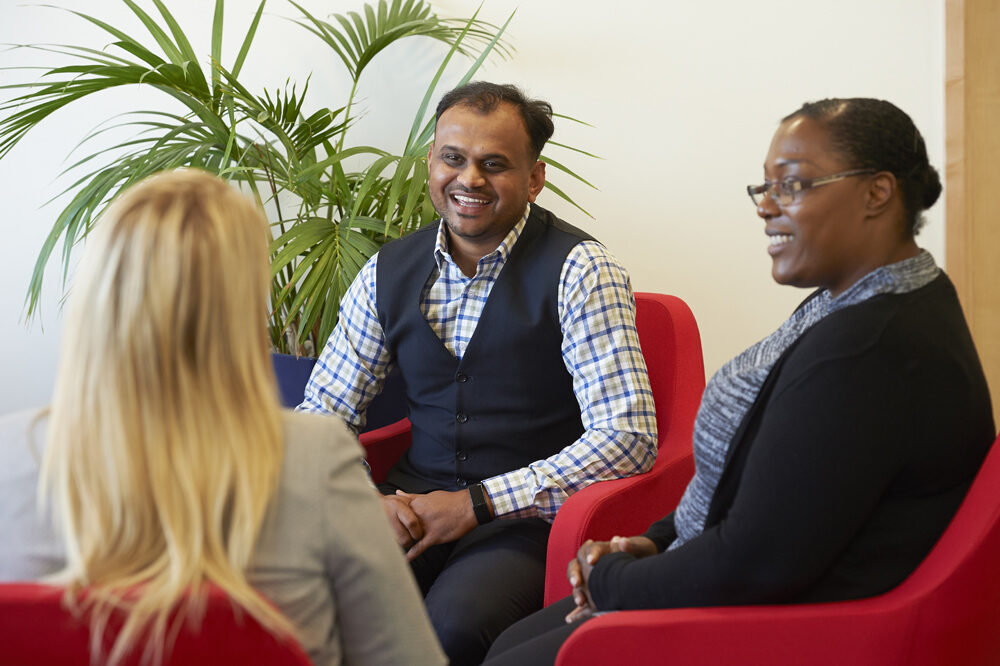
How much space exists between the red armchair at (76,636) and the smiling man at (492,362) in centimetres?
101

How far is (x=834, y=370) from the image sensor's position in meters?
1.18

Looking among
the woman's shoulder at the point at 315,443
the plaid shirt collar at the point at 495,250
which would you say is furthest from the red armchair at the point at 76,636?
the plaid shirt collar at the point at 495,250

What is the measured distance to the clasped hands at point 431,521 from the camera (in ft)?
6.24

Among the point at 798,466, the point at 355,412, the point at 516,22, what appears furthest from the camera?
the point at 516,22

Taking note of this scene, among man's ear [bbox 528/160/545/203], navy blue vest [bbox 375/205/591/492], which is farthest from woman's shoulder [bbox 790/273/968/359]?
man's ear [bbox 528/160/545/203]

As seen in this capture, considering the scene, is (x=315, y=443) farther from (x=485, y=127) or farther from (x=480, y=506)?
(x=485, y=127)

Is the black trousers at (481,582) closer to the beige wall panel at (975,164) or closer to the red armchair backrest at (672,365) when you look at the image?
the red armchair backrest at (672,365)

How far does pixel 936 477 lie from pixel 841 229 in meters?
0.35

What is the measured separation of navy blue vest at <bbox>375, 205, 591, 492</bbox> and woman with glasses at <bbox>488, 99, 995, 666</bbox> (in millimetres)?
630

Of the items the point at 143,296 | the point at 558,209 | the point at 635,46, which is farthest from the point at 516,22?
the point at 143,296

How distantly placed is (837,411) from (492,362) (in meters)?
0.96

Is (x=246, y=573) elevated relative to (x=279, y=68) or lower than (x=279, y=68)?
lower

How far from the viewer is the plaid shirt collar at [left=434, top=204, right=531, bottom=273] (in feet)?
6.86

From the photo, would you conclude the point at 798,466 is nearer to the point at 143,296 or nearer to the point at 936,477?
the point at 936,477
